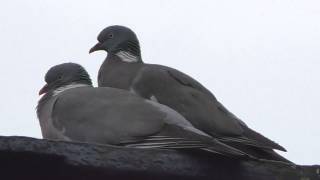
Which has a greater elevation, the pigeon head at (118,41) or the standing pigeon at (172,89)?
the pigeon head at (118,41)

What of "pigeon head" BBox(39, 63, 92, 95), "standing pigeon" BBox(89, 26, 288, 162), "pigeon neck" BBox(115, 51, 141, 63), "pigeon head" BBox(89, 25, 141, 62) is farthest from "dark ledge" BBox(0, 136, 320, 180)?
"pigeon head" BBox(89, 25, 141, 62)

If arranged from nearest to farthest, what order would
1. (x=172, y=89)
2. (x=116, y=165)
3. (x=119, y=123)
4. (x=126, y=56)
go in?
(x=116, y=165) → (x=119, y=123) → (x=172, y=89) → (x=126, y=56)

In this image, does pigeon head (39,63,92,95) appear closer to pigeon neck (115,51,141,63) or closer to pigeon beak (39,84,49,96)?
pigeon beak (39,84,49,96)

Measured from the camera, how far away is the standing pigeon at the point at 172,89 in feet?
13.0

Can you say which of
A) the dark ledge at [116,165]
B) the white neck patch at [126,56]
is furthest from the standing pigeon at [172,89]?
the dark ledge at [116,165]

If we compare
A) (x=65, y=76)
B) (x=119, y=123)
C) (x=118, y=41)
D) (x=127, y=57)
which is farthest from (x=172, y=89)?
(x=119, y=123)

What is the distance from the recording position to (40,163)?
241 centimetres

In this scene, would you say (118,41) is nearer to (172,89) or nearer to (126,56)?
(126,56)

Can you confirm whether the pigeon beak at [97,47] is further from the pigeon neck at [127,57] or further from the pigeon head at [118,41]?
the pigeon neck at [127,57]

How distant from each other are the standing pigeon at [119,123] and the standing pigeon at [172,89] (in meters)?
0.63

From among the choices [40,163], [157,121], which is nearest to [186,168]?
[40,163]

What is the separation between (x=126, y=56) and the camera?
6.11 m

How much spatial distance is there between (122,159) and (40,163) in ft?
0.86

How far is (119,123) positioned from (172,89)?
177cm
